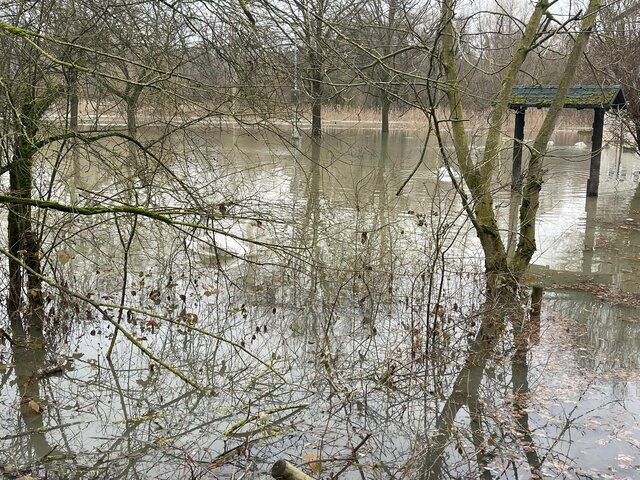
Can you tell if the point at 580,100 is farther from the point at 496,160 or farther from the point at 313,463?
the point at 313,463

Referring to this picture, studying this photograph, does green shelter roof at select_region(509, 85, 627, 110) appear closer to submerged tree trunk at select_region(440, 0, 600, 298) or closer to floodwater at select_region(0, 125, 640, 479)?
floodwater at select_region(0, 125, 640, 479)

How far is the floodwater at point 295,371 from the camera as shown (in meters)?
5.02

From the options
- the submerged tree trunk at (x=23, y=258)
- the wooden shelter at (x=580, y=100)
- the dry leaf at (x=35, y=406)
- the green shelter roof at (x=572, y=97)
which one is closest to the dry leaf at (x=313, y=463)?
the dry leaf at (x=35, y=406)

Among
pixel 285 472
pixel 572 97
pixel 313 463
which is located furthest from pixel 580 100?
pixel 285 472

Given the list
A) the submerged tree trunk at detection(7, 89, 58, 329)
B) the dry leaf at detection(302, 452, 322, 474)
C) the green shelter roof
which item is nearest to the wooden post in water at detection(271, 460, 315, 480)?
the dry leaf at detection(302, 452, 322, 474)

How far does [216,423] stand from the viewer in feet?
18.2

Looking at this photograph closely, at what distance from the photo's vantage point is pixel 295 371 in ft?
21.6

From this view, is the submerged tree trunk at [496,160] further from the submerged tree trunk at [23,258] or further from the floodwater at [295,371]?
the submerged tree trunk at [23,258]

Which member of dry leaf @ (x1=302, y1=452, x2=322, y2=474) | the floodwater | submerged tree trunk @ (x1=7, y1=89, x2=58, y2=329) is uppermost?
submerged tree trunk @ (x1=7, y1=89, x2=58, y2=329)

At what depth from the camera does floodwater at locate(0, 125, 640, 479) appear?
5.02m

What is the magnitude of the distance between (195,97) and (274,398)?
2608 mm

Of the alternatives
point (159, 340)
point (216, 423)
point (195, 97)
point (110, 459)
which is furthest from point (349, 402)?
point (195, 97)

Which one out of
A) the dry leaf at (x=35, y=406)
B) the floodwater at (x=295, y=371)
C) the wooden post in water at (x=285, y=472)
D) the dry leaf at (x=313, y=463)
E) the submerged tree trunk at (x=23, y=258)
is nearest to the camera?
the wooden post in water at (x=285, y=472)

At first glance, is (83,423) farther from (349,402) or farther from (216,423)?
(349,402)
